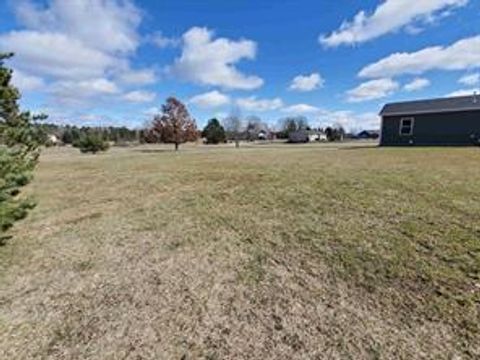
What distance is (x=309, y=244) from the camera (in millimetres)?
4367

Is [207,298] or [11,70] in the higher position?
[11,70]

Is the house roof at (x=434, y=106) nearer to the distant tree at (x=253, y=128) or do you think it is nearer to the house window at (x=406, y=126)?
the house window at (x=406, y=126)

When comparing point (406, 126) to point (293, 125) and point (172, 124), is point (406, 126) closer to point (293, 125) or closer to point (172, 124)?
point (172, 124)

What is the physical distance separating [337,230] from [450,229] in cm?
150

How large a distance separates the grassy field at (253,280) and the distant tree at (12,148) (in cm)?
77

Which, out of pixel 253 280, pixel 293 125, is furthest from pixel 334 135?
pixel 253 280

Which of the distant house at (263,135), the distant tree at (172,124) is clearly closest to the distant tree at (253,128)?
the distant house at (263,135)

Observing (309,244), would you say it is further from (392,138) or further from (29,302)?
(392,138)

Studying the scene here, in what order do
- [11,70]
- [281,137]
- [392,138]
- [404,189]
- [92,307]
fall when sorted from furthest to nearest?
[281,137] < [392,138] < [404,189] < [11,70] < [92,307]

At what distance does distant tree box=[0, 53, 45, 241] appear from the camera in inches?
161

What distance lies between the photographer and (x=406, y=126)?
2456 cm

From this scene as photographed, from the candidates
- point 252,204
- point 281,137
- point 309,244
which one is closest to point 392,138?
point 252,204

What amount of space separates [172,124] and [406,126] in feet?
72.4

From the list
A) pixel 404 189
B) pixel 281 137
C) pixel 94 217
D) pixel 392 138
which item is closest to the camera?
pixel 94 217
